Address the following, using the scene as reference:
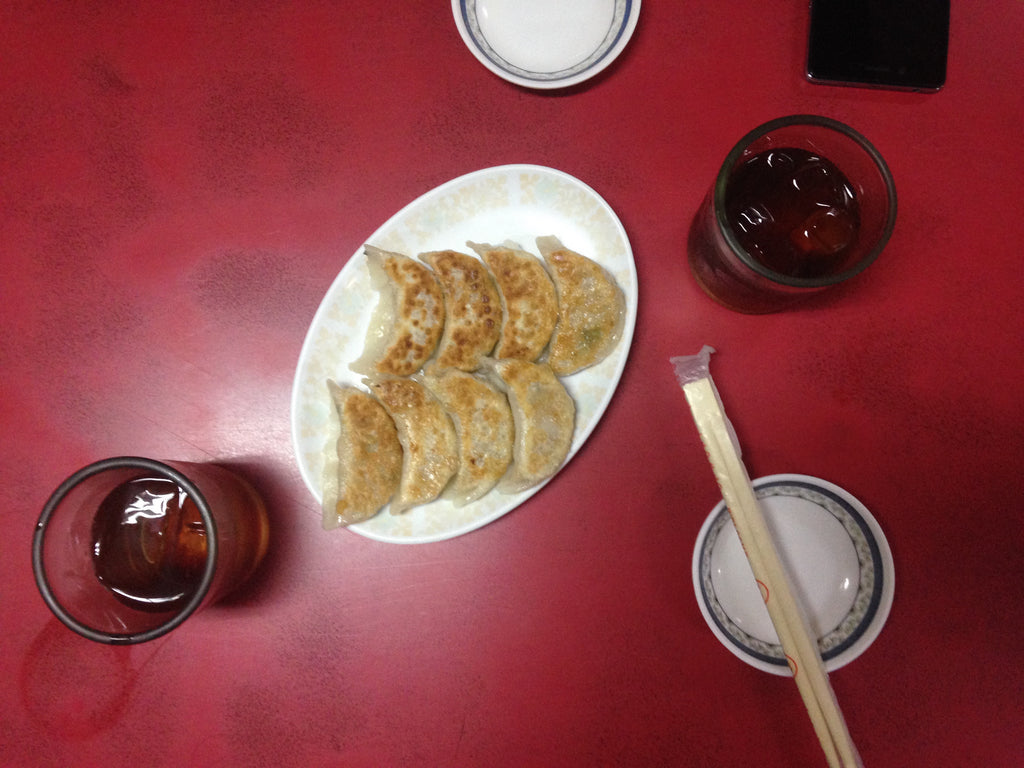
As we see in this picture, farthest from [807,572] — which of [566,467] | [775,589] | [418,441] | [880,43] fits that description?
[880,43]

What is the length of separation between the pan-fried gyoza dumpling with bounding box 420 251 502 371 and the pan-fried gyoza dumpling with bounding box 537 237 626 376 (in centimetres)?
18

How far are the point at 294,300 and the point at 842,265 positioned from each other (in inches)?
54.9

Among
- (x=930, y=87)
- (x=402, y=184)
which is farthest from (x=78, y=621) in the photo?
(x=930, y=87)

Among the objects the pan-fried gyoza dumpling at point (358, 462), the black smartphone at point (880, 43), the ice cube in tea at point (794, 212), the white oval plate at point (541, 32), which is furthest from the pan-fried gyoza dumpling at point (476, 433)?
the black smartphone at point (880, 43)

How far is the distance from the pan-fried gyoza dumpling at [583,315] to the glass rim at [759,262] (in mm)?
319

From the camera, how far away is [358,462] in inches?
59.6

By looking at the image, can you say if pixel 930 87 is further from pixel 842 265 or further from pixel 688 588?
pixel 688 588

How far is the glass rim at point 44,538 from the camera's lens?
122cm

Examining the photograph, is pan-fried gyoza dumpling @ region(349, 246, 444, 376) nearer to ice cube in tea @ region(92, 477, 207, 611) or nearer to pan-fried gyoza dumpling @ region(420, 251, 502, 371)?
pan-fried gyoza dumpling @ region(420, 251, 502, 371)

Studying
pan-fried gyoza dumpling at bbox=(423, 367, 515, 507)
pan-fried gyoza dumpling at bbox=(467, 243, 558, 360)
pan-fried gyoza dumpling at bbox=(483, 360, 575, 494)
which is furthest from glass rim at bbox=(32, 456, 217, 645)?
pan-fried gyoza dumpling at bbox=(467, 243, 558, 360)

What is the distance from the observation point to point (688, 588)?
161 cm

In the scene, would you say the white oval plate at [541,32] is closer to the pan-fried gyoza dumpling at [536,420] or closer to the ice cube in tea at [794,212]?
the ice cube in tea at [794,212]

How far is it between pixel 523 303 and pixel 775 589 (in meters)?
0.87

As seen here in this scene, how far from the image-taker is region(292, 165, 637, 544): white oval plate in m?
1.54
